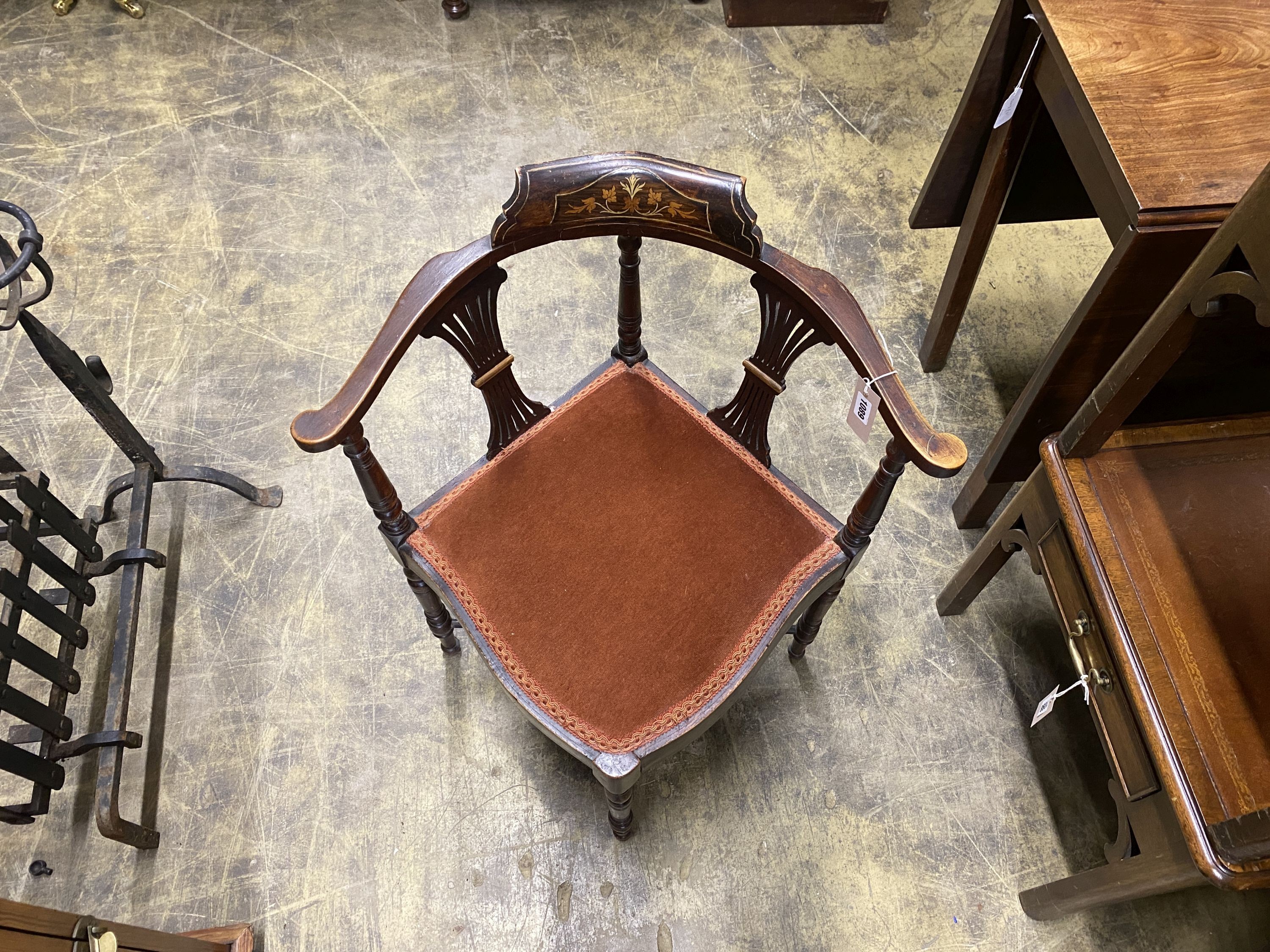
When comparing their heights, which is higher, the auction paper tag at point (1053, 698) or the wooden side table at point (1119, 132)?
the wooden side table at point (1119, 132)

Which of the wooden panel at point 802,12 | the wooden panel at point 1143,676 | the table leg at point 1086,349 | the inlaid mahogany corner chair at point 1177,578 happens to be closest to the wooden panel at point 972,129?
the table leg at point 1086,349

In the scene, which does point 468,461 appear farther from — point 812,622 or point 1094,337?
point 1094,337

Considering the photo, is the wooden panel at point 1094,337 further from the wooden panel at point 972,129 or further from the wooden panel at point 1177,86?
the wooden panel at point 972,129

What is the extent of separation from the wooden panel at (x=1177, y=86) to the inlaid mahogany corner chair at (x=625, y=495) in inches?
21.3

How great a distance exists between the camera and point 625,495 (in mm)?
1329

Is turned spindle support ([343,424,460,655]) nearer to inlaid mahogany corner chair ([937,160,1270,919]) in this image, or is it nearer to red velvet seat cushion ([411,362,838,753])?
red velvet seat cushion ([411,362,838,753])

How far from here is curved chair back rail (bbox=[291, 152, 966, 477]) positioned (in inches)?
41.7

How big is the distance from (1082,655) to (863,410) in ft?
1.81

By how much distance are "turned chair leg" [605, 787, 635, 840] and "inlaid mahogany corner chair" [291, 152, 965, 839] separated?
1 centimetres

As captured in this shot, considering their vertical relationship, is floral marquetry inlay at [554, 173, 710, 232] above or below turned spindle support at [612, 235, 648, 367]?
above

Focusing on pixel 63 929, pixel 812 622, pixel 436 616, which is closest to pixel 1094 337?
pixel 812 622

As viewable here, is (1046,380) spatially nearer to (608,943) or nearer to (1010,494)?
(1010,494)

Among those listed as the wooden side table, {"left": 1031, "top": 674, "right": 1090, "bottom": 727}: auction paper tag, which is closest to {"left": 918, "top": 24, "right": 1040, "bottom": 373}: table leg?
the wooden side table

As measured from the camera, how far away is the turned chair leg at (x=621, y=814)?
4.17 ft
